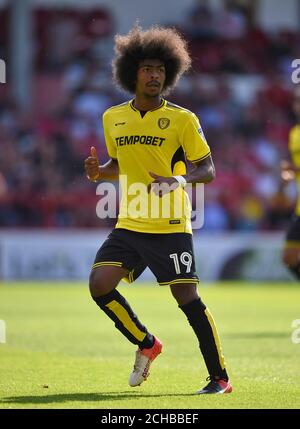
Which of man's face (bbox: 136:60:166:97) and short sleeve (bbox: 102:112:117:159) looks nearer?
man's face (bbox: 136:60:166:97)

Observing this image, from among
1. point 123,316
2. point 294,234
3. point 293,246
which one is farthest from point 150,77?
point 293,246

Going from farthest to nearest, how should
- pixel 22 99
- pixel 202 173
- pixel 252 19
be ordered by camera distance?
pixel 252 19 < pixel 22 99 < pixel 202 173

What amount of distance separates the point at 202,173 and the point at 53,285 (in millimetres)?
14203

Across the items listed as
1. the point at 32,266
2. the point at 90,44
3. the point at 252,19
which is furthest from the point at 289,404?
the point at 252,19

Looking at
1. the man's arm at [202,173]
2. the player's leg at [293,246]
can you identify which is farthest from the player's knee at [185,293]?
the player's leg at [293,246]

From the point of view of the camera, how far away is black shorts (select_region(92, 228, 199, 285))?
28.5 ft

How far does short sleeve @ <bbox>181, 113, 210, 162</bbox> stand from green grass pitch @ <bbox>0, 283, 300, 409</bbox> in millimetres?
1879

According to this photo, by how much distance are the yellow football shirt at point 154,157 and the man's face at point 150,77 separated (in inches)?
6.3

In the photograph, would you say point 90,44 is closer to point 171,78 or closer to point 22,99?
point 22,99

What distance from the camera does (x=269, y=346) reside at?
12219mm

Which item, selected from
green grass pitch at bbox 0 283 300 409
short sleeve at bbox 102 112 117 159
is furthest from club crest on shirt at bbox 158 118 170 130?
green grass pitch at bbox 0 283 300 409
